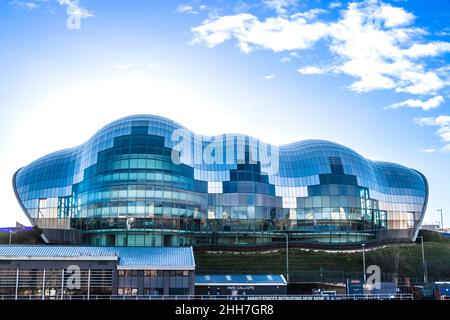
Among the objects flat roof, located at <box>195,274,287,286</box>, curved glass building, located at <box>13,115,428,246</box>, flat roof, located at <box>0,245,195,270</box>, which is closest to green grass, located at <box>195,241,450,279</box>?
curved glass building, located at <box>13,115,428,246</box>

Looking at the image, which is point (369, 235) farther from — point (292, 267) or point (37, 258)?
point (37, 258)

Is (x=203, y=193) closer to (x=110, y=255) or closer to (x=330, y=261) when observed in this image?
(x=330, y=261)

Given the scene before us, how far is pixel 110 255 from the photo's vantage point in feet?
245

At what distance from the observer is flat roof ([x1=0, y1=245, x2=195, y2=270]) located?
239 ft

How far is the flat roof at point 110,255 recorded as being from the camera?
72750 mm

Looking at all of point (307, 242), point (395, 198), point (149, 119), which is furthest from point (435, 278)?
point (149, 119)

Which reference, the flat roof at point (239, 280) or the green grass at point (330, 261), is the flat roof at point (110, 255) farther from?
the green grass at point (330, 261)

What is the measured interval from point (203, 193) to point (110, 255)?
50445mm

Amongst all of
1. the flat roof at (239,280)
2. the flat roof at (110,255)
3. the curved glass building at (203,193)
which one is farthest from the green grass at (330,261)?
the flat roof at (110,255)

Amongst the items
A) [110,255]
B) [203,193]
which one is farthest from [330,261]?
A: [110,255]

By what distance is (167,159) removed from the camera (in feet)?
392

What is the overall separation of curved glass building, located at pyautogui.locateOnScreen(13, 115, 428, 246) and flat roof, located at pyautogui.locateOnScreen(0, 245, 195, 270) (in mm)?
34910

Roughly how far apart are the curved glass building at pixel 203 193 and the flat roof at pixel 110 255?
115 feet

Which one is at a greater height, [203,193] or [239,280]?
[203,193]
